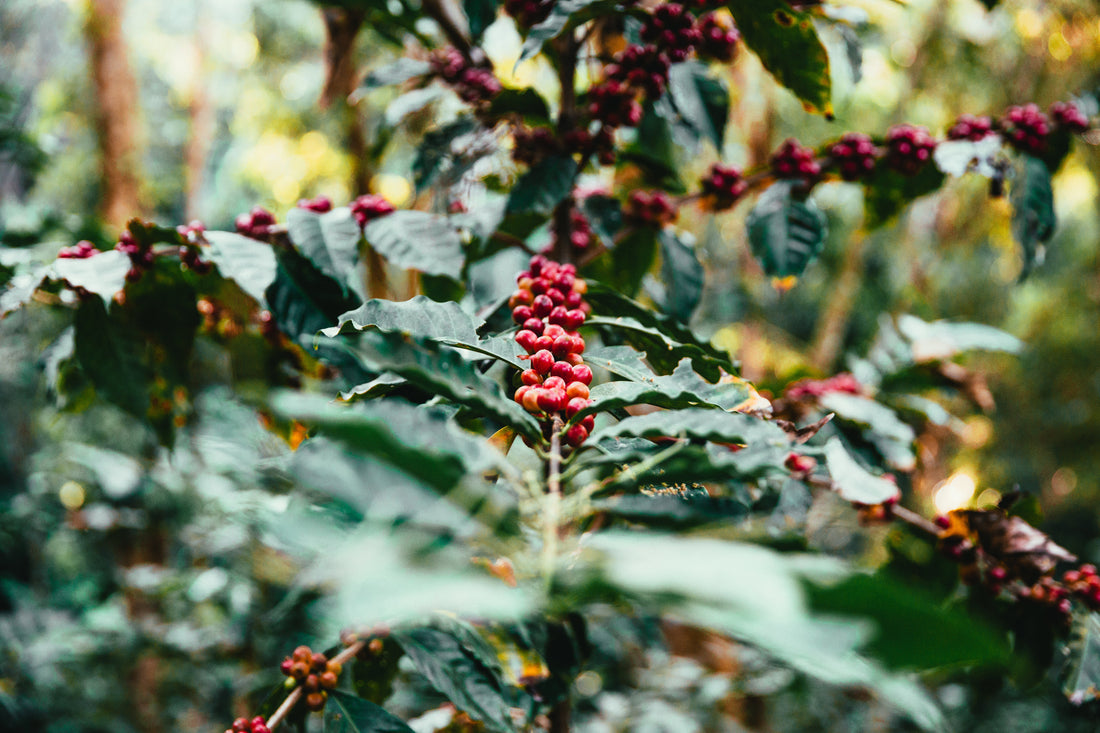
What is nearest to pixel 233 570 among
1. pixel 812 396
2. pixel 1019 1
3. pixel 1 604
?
pixel 1 604

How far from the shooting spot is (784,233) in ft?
3.02

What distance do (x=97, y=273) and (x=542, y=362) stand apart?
520 millimetres

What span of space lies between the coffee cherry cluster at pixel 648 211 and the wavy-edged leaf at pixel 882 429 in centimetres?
36

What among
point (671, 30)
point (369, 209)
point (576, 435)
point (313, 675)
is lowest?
point (313, 675)

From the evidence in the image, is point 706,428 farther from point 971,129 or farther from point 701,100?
point 971,129

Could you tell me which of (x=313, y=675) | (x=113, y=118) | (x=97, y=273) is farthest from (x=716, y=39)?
(x=113, y=118)

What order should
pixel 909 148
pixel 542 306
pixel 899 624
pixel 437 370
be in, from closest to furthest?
1. pixel 899 624
2. pixel 437 370
3. pixel 542 306
4. pixel 909 148

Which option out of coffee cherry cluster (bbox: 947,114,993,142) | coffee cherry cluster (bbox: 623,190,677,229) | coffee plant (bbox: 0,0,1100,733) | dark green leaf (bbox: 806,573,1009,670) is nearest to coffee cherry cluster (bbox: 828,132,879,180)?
coffee plant (bbox: 0,0,1100,733)

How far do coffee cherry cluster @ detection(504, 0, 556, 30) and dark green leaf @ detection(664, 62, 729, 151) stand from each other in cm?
19

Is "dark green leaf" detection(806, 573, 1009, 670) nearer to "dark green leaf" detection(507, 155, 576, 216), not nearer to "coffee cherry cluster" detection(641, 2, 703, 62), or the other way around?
"dark green leaf" detection(507, 155, 576, 216)

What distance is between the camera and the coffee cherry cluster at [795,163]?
0.95 meters

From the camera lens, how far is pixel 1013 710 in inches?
115

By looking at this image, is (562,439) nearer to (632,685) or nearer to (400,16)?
(400,16)

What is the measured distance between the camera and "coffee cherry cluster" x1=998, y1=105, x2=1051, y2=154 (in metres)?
0.92
